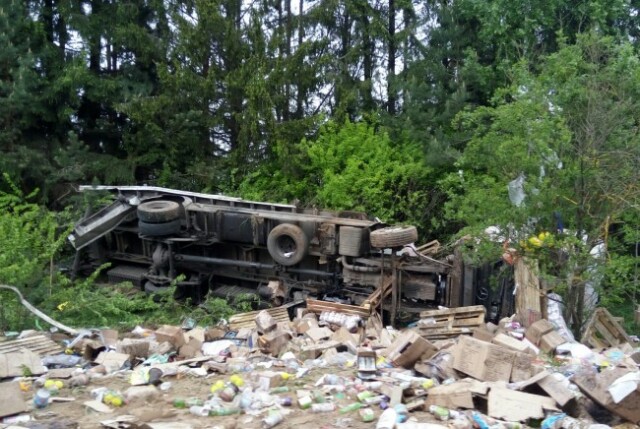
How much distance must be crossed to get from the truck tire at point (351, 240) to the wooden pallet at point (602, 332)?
3.89 metres

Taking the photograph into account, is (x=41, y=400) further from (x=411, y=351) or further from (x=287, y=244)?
(x=287, y=244)

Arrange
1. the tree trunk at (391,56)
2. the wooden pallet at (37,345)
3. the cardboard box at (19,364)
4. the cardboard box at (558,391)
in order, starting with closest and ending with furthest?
the cardboard box at (558,391)
the cardboard box at (19,364)
the wooden pallet at (37,345)
the tree trunk at (391,56)

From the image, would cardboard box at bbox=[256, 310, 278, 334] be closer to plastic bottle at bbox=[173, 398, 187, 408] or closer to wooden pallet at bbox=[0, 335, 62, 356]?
wooden pallet at bbox=[0, 335, 62, 356]

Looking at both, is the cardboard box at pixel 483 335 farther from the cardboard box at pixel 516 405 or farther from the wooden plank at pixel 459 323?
the cardboard box at pixel 516 405

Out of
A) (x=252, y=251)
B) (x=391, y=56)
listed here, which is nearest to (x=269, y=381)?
(x=252, y=251)

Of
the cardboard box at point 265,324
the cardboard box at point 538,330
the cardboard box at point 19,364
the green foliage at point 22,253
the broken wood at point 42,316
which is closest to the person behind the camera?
the cardboard box at point 19,364

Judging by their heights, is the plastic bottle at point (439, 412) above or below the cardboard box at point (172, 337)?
above

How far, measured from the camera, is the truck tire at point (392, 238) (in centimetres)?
1123

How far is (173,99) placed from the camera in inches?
698

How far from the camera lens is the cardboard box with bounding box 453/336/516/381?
7.02 metres

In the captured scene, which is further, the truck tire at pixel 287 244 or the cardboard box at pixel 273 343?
the truck tire at pixel 287 244

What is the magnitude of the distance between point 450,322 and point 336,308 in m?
1.99

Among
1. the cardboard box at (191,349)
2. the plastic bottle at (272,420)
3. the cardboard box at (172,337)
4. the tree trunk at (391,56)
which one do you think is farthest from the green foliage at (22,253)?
the tree trunk at (391,56)

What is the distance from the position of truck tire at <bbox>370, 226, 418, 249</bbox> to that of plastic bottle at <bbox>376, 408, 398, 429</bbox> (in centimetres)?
544
